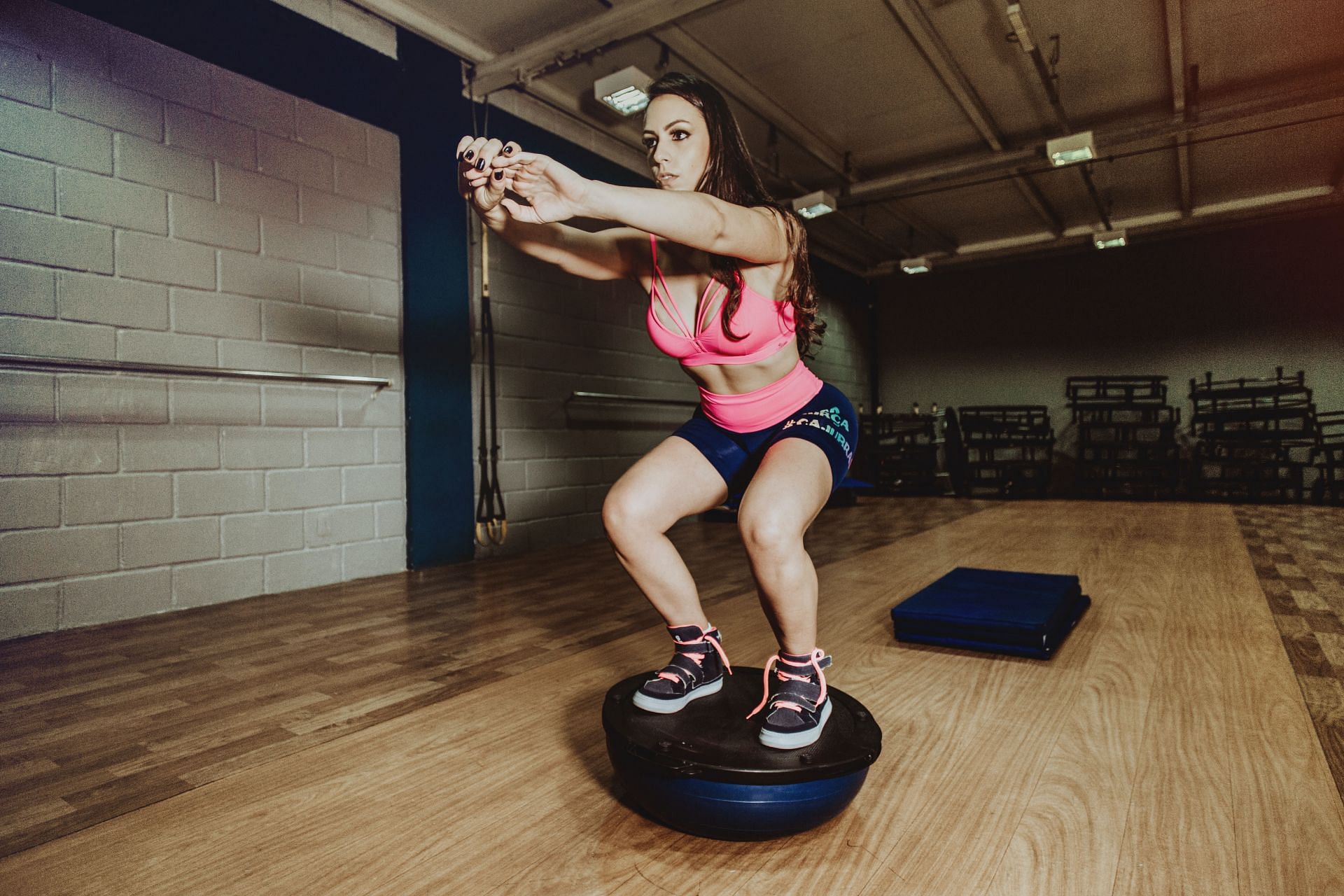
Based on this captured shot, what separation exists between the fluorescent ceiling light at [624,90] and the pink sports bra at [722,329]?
2.87 meters

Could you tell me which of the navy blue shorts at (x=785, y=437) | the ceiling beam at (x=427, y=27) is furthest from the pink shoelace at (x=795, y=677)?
the ceiling beam at (x=427, y=27)

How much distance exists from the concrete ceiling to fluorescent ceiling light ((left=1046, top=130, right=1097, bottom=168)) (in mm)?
219

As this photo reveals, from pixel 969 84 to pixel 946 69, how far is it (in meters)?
0.40

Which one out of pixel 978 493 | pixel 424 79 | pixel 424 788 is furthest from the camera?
pixel 978 493

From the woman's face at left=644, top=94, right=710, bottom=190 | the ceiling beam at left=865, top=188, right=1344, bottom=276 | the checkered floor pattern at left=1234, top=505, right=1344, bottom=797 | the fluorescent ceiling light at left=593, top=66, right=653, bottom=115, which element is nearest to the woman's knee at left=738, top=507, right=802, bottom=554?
the woman's face at left=644, top=94, right=710, bottom=190

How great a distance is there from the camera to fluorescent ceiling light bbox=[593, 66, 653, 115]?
387 centimetres

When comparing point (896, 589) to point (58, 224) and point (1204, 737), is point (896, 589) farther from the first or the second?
point (58, 224)

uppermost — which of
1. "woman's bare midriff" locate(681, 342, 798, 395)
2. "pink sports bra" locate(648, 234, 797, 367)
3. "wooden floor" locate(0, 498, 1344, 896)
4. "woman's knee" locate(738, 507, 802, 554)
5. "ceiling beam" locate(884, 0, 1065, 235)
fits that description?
"ceiling beam" locate(884, 0, 1065, 235)

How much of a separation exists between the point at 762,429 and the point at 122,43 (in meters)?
2.92

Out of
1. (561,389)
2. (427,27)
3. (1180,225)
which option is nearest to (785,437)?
(561,389)

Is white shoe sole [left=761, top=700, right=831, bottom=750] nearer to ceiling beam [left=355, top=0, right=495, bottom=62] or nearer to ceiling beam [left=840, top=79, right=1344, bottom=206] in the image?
ceiling beam [left=355, top=0, right=495, bottom=62]

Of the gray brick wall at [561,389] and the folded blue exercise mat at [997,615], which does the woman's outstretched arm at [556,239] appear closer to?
the folded blue exercise mat at [997,615]

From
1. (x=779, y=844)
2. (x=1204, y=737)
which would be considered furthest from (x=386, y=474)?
(x=1204, y=737)

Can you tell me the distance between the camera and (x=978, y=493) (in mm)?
8180
